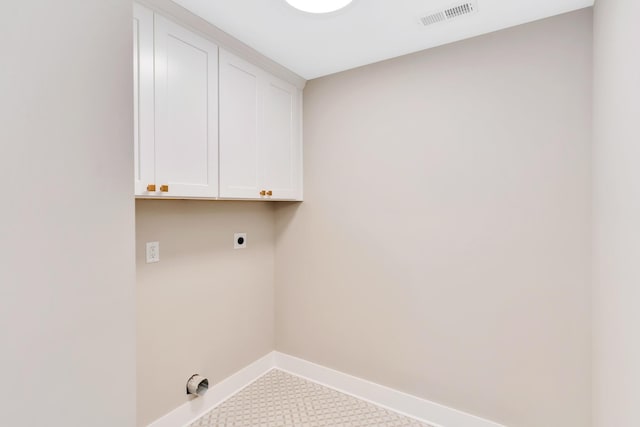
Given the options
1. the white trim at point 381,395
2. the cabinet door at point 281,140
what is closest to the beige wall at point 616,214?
the white trim at point 381,395

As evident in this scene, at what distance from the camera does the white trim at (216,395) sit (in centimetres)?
195

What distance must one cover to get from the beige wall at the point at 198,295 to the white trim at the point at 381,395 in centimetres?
31

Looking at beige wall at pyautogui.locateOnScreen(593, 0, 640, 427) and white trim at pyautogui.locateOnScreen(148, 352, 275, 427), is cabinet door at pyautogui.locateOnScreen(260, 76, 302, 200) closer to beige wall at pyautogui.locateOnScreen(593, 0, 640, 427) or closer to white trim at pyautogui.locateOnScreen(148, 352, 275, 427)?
white trim at pyautogui.locateOnScreen(148, 352, 275, 427)

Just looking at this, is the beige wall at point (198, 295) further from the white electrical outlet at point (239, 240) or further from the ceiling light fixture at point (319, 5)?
the ceiling light fixture at point (319, 5)

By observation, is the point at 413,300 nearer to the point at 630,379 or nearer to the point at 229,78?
the point at 630,379

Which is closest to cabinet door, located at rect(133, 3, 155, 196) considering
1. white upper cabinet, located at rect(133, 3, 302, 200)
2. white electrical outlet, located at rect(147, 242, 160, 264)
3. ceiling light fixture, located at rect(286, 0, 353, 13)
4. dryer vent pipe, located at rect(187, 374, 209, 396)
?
white upper cabinet, located at rect(133, 3, 302, 200)

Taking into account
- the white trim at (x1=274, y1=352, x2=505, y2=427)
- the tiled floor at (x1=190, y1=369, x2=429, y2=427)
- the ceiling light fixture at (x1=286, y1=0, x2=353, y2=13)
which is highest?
the ceiling light fixture at (x1=286, y1=0, x2=353, y2=13)

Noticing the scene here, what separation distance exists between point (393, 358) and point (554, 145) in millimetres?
1597

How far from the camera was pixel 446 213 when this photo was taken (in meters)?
2.01

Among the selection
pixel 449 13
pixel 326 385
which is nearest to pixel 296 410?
pixel 326 385

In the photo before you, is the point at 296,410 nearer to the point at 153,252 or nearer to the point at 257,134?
the point at 153,252

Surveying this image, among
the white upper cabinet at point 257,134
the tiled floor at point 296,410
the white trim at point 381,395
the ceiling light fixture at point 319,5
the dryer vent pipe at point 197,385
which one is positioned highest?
the ceiling light fixture at point 319,5

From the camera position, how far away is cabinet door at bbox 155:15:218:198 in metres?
1.61

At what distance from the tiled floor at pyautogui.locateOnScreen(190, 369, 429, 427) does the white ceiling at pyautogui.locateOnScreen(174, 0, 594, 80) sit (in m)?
2.30
